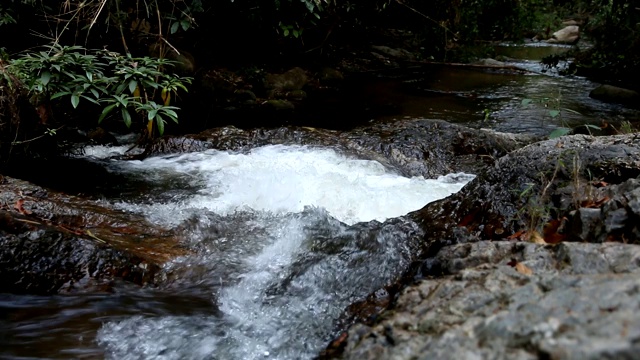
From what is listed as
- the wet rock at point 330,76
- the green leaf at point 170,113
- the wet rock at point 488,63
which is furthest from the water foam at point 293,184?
the wet rock at point 488,63

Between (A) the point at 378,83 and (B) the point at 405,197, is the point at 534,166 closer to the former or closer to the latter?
(B) the point at 405,197

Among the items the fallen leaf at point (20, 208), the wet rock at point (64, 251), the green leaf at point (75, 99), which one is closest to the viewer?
the wet rock at point (64, 251)

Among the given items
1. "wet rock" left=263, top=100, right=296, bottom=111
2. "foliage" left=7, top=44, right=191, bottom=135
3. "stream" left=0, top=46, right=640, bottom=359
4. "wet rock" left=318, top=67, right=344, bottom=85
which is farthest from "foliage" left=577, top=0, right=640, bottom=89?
"foliage" left=7, top=44, right=191, bottom=135

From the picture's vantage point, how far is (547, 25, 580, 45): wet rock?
18969 millimetres

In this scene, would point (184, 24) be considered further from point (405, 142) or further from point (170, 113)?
point (405, 142)

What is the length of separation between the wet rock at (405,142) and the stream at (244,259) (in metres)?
0.23

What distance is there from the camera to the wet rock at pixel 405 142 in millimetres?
5281

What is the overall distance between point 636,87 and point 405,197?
7769mm

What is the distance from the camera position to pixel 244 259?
10.1ft

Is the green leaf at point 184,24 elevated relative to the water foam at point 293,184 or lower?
elevated

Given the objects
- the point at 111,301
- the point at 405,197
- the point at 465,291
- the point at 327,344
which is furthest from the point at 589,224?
the point at 111,301

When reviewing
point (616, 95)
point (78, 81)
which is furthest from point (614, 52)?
point (78, 81)

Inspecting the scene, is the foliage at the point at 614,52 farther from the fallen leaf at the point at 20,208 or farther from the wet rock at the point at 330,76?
the fallen leaf at the point at 20,208

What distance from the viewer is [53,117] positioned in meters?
4.31
